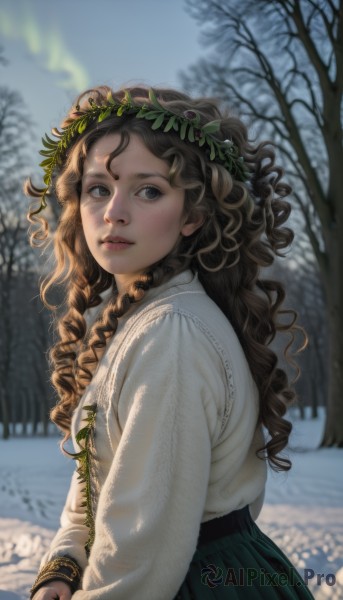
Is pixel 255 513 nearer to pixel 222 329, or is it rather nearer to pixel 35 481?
pixel 222 329

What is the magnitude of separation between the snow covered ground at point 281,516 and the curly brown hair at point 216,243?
1.67 feet

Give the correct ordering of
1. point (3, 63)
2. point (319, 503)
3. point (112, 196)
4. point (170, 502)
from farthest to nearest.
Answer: point (3, 63)
point (319, 503)
point (112, 196)
point (170, 502)

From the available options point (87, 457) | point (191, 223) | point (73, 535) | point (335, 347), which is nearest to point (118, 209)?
point (191, 223)

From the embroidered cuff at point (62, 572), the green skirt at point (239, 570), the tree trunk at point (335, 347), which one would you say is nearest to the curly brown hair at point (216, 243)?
the green skirt at point (239, 570)

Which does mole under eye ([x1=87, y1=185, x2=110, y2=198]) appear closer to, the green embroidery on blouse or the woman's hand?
the green embroidery on blouse

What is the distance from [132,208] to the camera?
194 cm

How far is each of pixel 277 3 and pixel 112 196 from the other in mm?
13243

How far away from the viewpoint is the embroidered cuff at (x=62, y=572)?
1.88m

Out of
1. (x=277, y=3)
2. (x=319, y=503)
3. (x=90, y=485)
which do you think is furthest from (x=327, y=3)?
(x=90, y=485)

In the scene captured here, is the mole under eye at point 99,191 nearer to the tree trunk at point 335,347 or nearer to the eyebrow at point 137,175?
the eyebrow at point 137,175

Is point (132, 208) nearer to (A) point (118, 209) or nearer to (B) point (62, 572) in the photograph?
(A) point (118, 209)

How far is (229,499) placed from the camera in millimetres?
1863

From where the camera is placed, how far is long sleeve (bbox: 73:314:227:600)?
62.7 inches

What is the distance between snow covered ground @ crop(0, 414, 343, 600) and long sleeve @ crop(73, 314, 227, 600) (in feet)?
2.76
